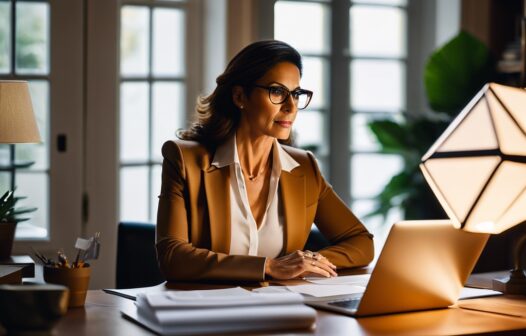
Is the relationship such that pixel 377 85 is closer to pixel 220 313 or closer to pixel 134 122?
pixel 134 122

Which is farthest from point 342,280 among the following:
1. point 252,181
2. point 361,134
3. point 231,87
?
point 361,134

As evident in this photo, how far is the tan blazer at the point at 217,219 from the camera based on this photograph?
2230 mm

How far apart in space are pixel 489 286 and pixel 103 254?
7.45 feet

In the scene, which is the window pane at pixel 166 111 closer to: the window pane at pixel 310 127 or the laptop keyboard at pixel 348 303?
the window pane at pixel 310 127

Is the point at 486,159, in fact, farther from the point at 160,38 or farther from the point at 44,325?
the point at 160,38

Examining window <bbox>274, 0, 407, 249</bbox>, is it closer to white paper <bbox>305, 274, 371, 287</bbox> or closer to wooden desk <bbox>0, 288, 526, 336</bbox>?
white paper <bbox>305, 274, 371, 287</bbox>

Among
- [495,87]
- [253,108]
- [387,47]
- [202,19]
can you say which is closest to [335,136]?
[387,47]

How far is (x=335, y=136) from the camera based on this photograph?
16.0 feet

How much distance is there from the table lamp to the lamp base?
331mm

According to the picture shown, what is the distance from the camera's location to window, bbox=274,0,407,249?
477 cm

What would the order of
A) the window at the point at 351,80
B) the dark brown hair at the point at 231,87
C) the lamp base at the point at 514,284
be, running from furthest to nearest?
the window at the point at 351,80 → the dark brown hair at the point at 231,87 → the lamp base at the point at 514,284

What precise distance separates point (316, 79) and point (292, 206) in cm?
225

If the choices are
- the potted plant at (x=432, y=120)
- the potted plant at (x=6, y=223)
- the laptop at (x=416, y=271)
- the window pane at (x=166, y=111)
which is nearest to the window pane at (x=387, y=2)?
the potted plant at (x=432, y=120)

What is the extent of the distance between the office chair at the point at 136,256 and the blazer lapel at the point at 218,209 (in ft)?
1.47
